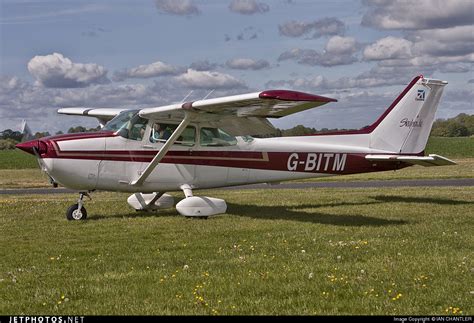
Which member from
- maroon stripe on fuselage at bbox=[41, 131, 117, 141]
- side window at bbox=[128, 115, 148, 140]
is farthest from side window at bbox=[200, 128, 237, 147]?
maroon stripe on fuselage at bbox=[41, 131, 117, 141]

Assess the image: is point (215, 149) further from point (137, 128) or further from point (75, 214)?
point (75, 214)

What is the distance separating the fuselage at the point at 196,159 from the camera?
12.7 meters

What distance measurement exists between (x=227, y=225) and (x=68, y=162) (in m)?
3.69

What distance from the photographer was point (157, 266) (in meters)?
7.71

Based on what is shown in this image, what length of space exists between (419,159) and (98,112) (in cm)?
910

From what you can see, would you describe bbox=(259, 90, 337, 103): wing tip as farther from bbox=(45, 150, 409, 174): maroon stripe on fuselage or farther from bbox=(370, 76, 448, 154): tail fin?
bbox=(370, 76, 448, 154): tail fin

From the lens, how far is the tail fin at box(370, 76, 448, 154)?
1611 cm

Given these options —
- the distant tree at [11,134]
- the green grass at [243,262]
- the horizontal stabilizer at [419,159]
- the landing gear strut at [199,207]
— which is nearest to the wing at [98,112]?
the distant tree at [11,134]

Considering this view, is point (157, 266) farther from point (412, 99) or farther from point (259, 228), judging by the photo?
point (412, 99)

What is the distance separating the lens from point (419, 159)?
14922 millimetres

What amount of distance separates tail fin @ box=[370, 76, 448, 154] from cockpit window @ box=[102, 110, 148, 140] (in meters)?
6.39
